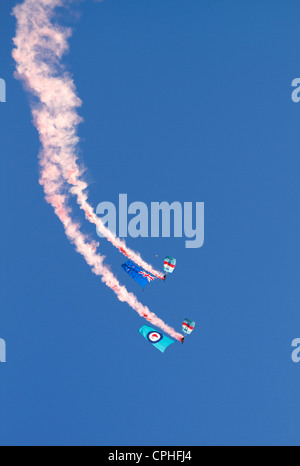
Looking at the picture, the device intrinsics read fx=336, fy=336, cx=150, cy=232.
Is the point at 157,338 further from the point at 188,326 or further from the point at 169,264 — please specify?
the point at 169,264

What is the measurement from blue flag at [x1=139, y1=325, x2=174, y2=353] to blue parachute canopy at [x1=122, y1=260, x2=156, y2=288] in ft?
13.2

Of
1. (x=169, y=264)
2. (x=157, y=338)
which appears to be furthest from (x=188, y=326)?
(x=169, y=264)

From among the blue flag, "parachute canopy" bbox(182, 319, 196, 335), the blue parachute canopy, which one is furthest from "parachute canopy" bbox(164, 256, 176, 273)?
the blue flag

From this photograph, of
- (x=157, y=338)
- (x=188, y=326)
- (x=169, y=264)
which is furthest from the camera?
(x=169, y=264)

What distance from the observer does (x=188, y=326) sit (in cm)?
2900

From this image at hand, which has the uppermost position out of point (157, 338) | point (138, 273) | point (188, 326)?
point (138, 273)

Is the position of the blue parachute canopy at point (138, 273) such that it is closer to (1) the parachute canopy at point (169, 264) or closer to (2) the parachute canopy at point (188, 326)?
(1) the parachute canopy at point (169, 264)

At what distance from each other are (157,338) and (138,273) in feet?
18.9

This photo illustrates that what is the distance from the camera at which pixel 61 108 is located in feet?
84.1

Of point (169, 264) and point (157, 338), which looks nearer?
point (157, 338)
